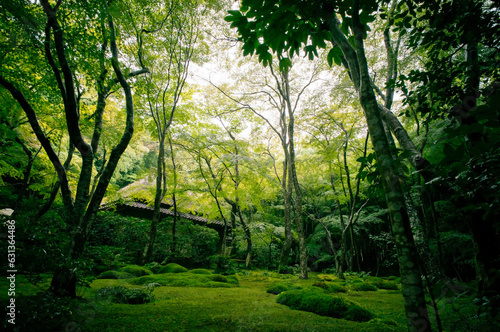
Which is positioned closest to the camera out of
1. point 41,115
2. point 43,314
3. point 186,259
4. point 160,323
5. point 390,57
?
point 43,314

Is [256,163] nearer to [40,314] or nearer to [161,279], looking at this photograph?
[161,279]

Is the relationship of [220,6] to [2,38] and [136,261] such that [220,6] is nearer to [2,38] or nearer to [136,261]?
[2,38]

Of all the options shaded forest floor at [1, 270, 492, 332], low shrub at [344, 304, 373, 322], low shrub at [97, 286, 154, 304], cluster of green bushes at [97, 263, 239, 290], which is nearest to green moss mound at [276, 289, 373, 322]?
low shrub at [344, 304, 373, 322]

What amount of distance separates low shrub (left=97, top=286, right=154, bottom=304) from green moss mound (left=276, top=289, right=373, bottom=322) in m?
2.62

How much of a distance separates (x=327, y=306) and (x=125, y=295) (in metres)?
3.50

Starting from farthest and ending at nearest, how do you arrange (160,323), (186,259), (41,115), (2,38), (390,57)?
(186,259)
(41,115)
(390,57)
(2,38)
(160,323)

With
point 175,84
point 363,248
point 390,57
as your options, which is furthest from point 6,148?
point 363,248

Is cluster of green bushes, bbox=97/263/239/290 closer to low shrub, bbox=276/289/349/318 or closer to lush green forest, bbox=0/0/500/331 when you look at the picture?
lush green forest, bbox=0/0/500/331

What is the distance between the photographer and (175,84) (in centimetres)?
1061

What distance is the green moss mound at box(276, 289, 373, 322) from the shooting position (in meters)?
3.43

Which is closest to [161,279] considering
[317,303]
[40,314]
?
[40,314]

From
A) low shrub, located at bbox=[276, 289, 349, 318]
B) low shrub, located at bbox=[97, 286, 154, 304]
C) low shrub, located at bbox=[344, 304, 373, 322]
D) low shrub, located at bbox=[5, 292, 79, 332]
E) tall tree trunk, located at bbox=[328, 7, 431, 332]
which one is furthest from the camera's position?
low shrub, located at bbox=[97, 286, 154, 304]

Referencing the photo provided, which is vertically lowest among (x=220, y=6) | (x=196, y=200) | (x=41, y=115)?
(x=196, y=200)

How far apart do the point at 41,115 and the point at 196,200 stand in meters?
7.78
